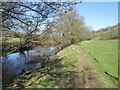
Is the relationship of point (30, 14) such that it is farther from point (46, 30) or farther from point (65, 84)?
point (65, 84)

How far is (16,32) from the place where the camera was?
4.52m

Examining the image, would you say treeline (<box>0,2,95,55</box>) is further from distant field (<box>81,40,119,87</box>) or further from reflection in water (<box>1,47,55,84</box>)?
distant field (<box>81,40,119,87</box>)

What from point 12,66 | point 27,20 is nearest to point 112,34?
point 12,66

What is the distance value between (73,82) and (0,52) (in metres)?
4.05

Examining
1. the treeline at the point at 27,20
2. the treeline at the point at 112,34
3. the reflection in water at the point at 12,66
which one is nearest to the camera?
the treeline at the point at 27,20

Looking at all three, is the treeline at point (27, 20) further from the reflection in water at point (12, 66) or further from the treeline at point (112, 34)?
the treeline at point (112, 34)

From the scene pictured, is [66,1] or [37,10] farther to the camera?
[37,10]

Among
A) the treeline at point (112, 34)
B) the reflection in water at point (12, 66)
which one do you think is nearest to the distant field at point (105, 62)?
the reflection in water at point (12, 66)

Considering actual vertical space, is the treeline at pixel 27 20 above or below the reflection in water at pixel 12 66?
above

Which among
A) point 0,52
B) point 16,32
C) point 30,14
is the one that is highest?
point 30,14

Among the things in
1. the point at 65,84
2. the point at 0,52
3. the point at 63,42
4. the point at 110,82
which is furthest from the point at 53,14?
the point at 63,42

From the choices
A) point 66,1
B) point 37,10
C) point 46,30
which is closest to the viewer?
point 66,1

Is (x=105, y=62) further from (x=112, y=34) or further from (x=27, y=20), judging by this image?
(x=112, y=34)

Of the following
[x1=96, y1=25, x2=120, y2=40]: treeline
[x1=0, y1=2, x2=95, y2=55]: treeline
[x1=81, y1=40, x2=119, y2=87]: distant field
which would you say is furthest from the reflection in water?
[x1=96, y1=25, x2=120, y2=40]: treeline
